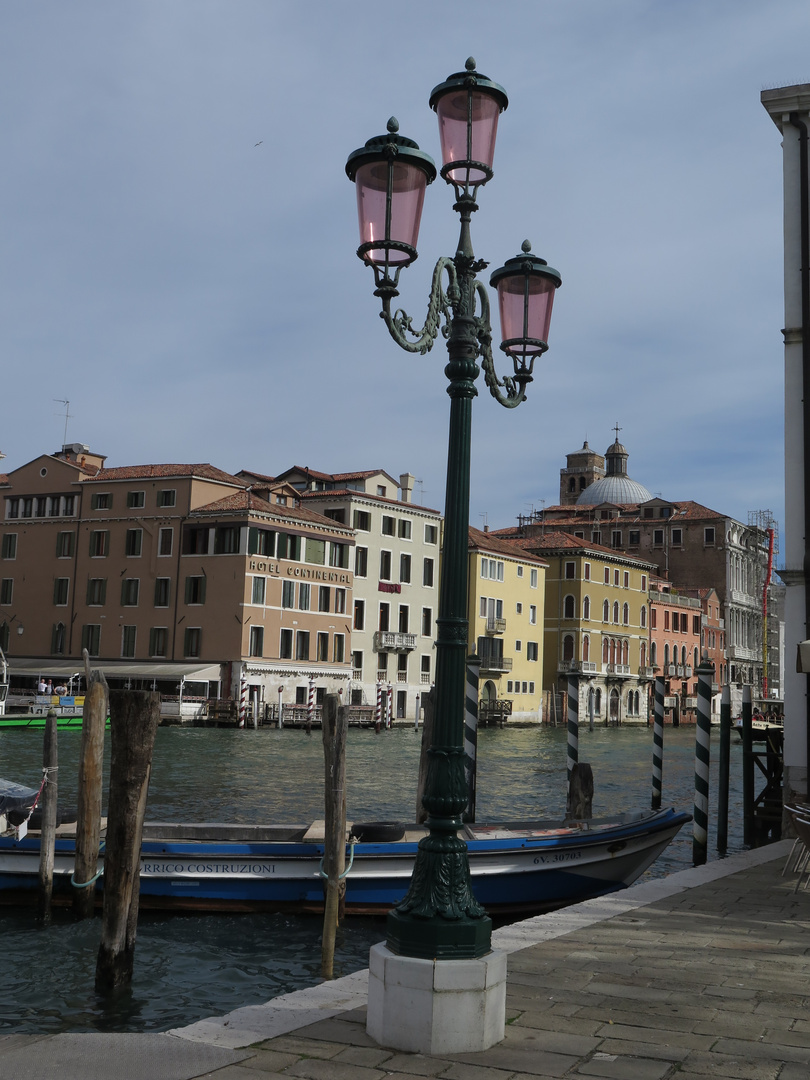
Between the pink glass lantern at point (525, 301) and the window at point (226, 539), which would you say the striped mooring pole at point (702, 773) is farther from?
the window at point (226, 539)

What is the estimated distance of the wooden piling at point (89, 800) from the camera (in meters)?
→ 9.20

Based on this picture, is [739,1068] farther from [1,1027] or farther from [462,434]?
[1,1027]

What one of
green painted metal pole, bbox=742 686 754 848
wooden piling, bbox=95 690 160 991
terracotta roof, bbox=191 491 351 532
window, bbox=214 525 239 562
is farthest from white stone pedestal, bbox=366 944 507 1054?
window, bbox=214 525 239 562

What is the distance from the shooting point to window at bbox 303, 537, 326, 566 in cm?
4553

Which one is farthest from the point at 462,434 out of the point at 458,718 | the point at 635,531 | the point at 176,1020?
the point at 635,531

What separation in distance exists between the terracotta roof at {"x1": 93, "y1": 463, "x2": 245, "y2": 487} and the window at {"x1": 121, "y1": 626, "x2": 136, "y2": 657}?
6.08 metres

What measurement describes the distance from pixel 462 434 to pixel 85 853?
Result: 20.8 ft

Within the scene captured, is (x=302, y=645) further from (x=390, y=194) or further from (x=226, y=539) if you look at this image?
(x=390, y=194)

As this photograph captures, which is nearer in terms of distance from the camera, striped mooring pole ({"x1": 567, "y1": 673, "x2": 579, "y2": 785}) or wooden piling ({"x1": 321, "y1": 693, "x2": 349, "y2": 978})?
wooden piling ({"x1": 321, "y1": 693, "x2": 349, "y2": 978})

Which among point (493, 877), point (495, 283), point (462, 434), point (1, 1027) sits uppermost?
point (495, 283)

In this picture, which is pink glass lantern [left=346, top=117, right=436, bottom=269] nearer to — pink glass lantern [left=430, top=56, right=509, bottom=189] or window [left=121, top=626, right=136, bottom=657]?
pink glass lantern [left=430, top=56, right=509, bottom=189]

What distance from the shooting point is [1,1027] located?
711 centimetres

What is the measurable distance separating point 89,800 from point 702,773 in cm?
621

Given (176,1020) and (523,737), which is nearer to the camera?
(176,1020)
